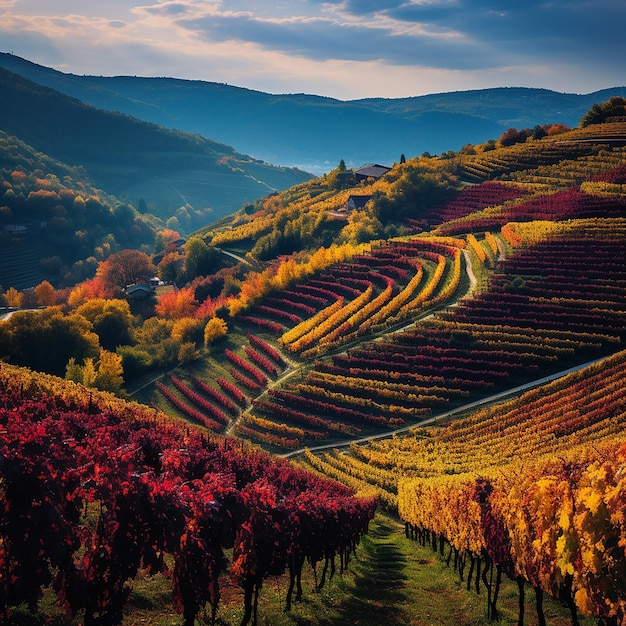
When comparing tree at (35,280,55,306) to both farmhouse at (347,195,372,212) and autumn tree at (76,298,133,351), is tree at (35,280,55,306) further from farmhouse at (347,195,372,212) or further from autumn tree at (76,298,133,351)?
farmhouse at (347,195,372,212)

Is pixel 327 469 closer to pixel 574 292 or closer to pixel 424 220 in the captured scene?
pixel 574 292

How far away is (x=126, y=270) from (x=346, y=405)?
71582 mm

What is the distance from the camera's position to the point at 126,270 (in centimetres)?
11950

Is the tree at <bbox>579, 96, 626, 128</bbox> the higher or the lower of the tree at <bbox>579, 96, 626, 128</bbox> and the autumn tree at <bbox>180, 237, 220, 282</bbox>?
the higher

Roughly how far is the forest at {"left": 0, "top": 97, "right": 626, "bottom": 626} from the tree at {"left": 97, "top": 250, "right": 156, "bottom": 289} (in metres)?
0.50

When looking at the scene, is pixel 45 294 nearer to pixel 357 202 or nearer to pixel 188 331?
pixel 188 331

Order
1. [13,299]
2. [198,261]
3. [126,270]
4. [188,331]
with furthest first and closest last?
1. [126,270]
2. [13,299]
3. [198,261]
4. [188,331]

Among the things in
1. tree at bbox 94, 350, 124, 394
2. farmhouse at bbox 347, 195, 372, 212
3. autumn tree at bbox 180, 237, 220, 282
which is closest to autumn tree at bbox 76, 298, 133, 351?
tree at bbox 94, 350, 124, 394

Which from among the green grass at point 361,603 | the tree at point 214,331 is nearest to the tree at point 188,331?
the tree at point 214,331

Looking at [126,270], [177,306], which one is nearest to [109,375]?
[177,306]

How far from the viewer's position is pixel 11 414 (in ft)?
77.6

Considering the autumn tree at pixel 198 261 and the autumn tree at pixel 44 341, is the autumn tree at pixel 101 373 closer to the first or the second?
the autumn tree at pixel 44 341

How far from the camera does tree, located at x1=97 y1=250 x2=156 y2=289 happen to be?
118250 mm

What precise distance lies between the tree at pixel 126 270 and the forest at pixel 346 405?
0.50m
